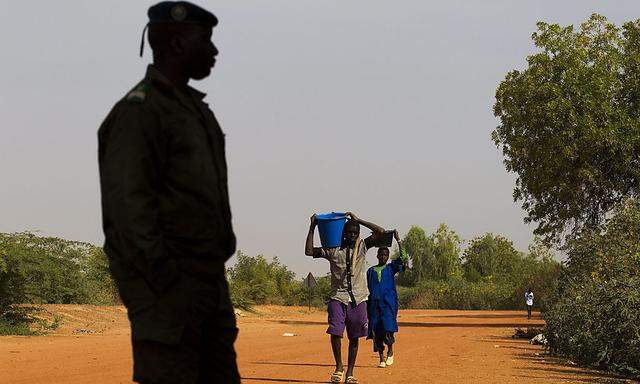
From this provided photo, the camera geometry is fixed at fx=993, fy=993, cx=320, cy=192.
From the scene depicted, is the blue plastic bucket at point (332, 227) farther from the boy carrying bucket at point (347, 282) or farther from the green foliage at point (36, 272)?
the green foliage at point (36, 272)

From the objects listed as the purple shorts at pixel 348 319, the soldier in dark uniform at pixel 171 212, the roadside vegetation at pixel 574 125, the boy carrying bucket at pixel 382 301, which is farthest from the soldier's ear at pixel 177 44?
the roadside vegetation at pixel 574 125

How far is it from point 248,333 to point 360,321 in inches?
590

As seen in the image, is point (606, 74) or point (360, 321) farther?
point (606, 74)

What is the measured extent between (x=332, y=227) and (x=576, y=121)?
2374cm

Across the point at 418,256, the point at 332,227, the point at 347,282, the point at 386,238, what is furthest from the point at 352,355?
the point at 418,256

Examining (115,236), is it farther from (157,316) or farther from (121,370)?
(121,370)

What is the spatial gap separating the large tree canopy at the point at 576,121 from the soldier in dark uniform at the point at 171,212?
104 ft

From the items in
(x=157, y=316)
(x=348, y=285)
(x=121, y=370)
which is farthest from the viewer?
(x=121, y=370)

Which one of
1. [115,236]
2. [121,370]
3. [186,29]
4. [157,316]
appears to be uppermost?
[186,29]

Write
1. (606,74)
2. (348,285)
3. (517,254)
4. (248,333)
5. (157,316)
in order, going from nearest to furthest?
1. (157,316)
2. (348,285)
3. (248,333)
4. (606,74)
5. (517,254)

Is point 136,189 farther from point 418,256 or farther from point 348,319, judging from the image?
point 418,256

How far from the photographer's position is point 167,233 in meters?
3.73

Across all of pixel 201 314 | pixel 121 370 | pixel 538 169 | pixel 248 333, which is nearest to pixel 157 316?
pixel 201 314

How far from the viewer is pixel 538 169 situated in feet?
120
